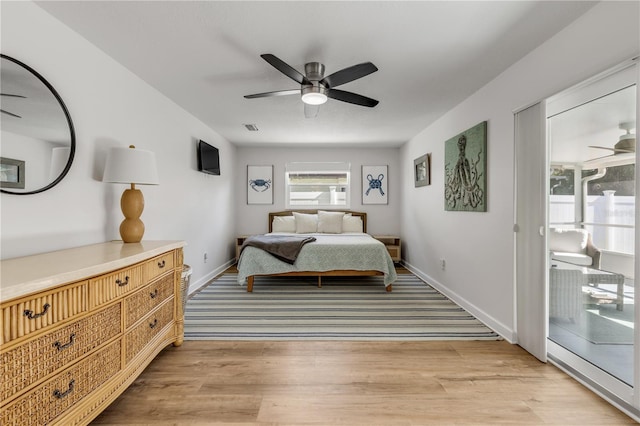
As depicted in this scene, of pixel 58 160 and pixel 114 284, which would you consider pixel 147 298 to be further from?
pixel 58 160

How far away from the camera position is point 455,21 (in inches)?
70.6

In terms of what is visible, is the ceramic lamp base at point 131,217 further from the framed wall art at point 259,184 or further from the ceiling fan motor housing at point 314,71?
the framed wall art at point 259,184

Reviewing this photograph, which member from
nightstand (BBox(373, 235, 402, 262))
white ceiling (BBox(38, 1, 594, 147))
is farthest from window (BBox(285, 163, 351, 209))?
white ceiling (BBox(38, 1, 594, 147))

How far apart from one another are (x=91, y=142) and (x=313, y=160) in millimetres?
4080

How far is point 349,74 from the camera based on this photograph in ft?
7.12

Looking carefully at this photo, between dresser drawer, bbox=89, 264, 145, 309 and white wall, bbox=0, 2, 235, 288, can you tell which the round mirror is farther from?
dresser drawer, bbox=89, 264, 145, 309

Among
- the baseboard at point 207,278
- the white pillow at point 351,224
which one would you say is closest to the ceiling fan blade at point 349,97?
the baseboard at point 207,278

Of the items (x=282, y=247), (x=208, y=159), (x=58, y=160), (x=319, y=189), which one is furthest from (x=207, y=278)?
(x=319, y=189)

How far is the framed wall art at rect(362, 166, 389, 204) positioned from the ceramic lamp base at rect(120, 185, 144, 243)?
4.33 m

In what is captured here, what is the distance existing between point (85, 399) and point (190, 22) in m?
2.12

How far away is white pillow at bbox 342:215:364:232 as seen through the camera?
5.47m

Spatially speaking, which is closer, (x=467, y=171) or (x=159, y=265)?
(x=159, y=265)

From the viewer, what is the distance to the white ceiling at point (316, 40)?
170cm

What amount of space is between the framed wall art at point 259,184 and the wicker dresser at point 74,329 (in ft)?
12.7
